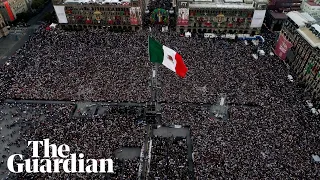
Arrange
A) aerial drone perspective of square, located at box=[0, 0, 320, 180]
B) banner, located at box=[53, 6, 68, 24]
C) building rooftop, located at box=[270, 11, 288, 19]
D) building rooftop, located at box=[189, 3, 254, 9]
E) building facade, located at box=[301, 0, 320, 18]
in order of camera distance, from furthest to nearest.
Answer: building facade, located at box=[301, 0, 320, 18] < building rooftop, located at box=[270, 11, 288, 19] < banner, located at box=[53, 6, 68, 24] < building rooftop, located at box=[189, 3, 254, 9] < aerial drone perspective of square, located at box=[0, 0, 320, 180]

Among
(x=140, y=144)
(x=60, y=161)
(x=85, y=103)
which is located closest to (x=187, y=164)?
(x=140, y=144)

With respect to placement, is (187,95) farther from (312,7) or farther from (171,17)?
(312,7)

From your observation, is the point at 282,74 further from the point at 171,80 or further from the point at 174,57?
the point at 174,57

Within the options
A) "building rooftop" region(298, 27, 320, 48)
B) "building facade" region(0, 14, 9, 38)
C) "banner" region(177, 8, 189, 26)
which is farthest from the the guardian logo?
"banner" region(177, 8, 189, 26)

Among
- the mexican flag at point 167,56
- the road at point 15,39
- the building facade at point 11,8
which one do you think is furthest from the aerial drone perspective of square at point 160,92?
the road at point 15,39

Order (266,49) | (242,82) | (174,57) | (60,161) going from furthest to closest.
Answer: (266,49) → (242,82) → (60,161) → (174,57)

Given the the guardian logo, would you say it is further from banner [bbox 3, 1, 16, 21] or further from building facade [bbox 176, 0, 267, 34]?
banner [bbox 3, 1, 16, 21]
